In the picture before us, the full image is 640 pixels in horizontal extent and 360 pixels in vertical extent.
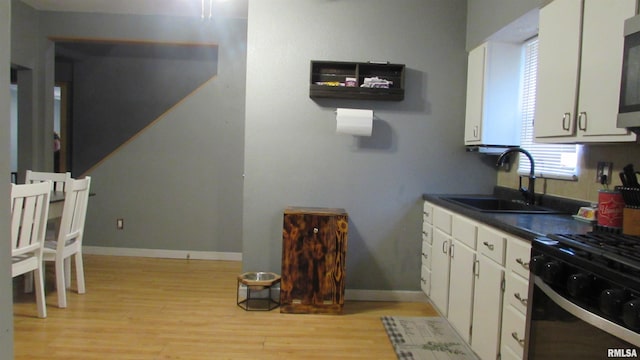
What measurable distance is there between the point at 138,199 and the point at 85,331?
7.26 feet

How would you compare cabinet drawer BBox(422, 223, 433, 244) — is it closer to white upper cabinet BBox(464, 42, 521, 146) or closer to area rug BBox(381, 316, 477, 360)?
area rug BBox(381, 316, 477, 360)

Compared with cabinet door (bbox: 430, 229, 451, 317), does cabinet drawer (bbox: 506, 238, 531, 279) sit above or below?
above

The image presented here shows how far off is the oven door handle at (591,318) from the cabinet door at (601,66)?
755mm

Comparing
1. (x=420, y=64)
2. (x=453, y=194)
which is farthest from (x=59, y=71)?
(x=453, y=194)

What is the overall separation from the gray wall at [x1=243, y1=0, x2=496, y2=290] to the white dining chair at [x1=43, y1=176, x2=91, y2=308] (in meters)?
1.32

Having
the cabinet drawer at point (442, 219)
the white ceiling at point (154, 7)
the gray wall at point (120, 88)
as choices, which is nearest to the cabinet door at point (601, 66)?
the cabinet drawer at point (442, 219)

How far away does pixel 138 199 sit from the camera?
4695 millimetres

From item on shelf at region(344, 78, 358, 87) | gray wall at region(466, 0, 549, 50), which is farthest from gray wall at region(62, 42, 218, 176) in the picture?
gray wall at region(466, 0, 549, 50)

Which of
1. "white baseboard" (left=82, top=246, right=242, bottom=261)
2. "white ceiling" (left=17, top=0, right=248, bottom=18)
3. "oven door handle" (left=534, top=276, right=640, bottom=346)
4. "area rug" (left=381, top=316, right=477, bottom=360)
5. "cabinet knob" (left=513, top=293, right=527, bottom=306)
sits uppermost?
"white ceiling" (left=17, top=0, right=248, bottom=18)

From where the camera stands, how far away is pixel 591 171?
234 cm

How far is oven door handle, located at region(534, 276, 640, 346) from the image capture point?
1.13 m

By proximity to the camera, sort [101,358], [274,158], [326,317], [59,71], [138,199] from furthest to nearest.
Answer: [59,71] → [138,199] → [274,158] → [326,317] → [101,358]

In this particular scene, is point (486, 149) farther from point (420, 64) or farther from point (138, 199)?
point (138, 199)

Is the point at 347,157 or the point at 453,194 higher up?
the point at 347,157
